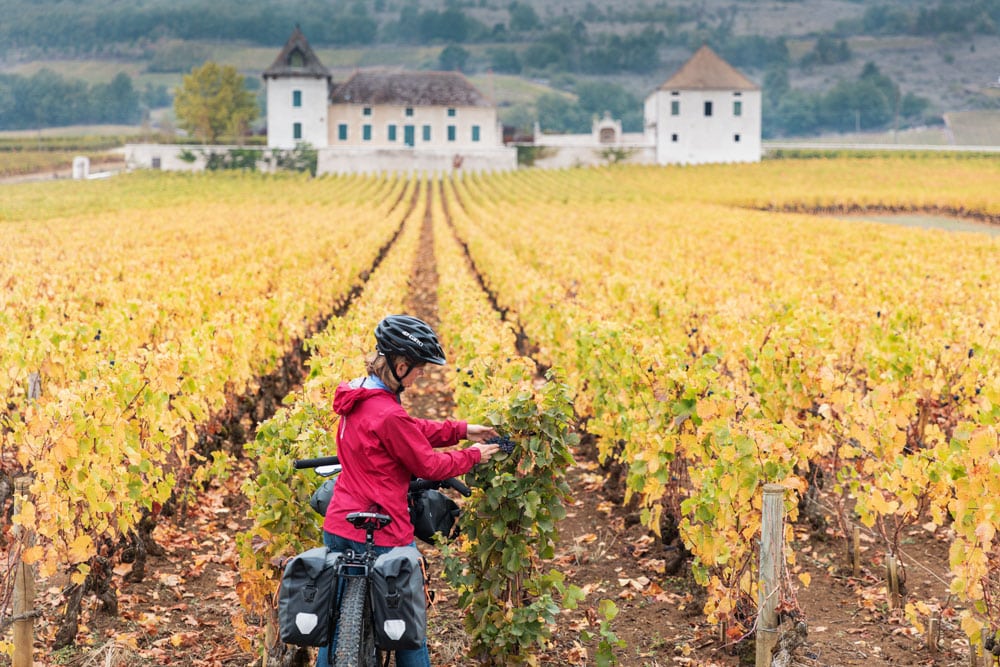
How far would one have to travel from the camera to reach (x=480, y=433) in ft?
16.5

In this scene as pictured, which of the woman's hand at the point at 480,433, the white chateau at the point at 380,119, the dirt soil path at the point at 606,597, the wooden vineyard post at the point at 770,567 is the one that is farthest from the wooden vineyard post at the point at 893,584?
the white chateau at the point at 380,119

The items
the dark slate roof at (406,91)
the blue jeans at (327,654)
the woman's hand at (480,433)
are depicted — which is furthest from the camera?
the dark slate roof at (406,91)

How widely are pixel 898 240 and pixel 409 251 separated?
1157 centimetres

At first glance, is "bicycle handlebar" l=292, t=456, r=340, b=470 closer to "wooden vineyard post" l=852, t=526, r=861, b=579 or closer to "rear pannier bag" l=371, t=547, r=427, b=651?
"rear pannier bag" l=371, t=547, r=427, b=651

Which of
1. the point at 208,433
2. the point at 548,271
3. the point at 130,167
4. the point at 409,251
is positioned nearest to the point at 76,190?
the point at 130,167

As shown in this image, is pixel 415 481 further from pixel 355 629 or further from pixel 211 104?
pixel 211 104

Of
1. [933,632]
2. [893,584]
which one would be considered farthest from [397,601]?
[893,584]

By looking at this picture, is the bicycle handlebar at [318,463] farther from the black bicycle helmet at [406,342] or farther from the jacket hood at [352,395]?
the black bicycle helmet at [406,342]

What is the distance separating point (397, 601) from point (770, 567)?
2.22m

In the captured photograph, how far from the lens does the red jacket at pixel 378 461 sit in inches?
171

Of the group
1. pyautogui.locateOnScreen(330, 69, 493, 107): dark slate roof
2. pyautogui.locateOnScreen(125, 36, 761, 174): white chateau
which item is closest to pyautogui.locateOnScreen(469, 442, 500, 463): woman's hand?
pyautogui.locateOnScreen(125, 36, 761, 174): white chateau

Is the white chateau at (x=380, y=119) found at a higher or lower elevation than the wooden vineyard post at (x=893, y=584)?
higher

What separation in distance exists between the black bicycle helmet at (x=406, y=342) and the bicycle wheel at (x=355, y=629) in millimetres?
923

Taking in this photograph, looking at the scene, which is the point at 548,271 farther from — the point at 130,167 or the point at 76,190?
the point at 130,167
